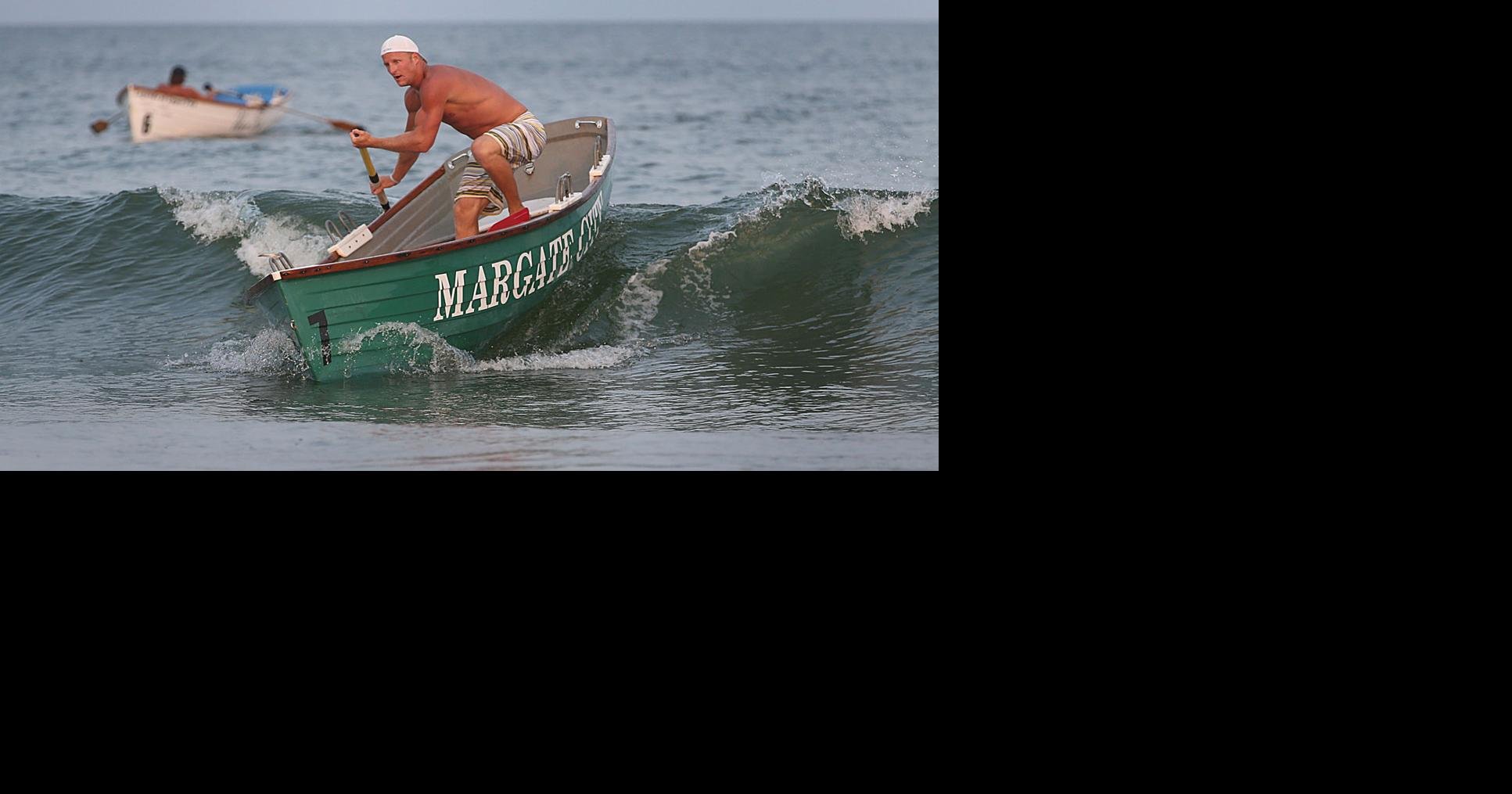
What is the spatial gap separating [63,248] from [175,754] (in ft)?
23.3

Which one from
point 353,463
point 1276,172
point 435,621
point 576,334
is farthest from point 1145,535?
point 576,334

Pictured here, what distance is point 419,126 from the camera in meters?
5.48

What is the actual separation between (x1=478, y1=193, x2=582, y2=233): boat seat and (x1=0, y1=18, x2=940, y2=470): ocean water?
366 mm

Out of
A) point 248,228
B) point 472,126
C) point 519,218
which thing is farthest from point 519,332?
point 248,228

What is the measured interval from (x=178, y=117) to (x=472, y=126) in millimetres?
11009

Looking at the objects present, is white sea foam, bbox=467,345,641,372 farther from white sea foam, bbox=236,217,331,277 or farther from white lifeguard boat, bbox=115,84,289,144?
white lifeguard boat, bbox=115,84,289,144

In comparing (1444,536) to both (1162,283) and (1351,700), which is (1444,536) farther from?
(1162,283)

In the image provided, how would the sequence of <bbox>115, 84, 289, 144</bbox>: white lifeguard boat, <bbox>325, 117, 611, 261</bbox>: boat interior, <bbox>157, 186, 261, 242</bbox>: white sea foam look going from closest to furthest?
<bbox>325, 117, 611, 261</bbox>: boat interior, <bbox>157, 186, 261, 242</bbox>: white sea foam, <bbox>115, 84, 289, 144</bbox>: white lifeguard boat

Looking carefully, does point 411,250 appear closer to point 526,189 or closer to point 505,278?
point 505,278

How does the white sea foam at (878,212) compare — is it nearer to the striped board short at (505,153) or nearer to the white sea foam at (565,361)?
the white sea foam at (565,361)

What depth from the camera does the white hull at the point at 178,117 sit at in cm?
1515

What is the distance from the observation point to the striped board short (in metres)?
5.80

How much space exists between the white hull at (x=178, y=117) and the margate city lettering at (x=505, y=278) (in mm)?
10262

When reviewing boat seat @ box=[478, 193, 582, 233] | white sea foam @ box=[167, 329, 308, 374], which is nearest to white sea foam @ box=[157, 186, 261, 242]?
boat seat @ box=[478, 193, 582, 233]
